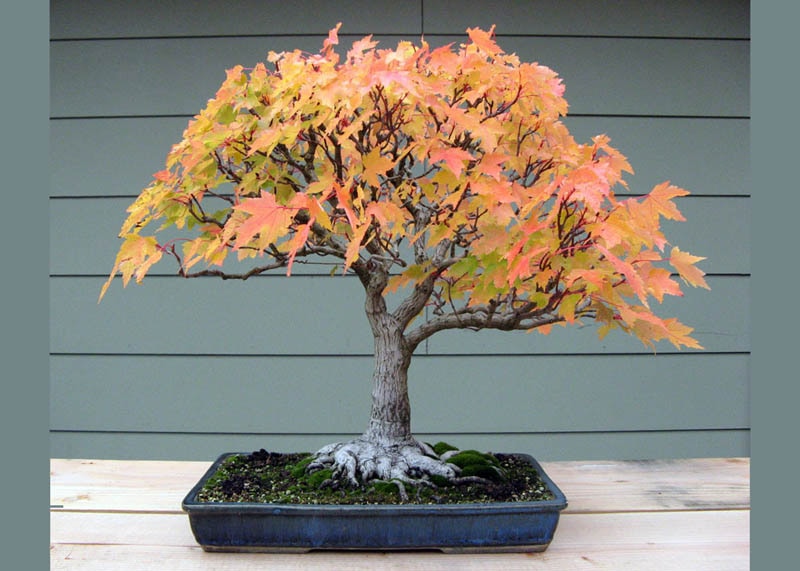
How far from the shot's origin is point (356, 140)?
96 cm

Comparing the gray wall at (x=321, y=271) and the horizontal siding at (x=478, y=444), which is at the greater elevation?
the gray wall at (x=321, y=271)

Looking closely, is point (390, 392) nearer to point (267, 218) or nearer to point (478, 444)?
point (267, 218)

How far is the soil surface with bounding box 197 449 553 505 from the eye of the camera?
3.25 feet

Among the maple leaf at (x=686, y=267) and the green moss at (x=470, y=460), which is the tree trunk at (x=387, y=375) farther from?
the maple leaf at (x=686, y=267)

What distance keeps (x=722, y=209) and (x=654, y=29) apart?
51 centimetres

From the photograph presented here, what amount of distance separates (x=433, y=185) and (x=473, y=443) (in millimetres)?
1059

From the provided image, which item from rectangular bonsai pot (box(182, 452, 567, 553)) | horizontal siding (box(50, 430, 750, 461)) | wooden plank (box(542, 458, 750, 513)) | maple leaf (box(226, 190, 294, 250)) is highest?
maple leaf (box(226, 190, 294, 250))

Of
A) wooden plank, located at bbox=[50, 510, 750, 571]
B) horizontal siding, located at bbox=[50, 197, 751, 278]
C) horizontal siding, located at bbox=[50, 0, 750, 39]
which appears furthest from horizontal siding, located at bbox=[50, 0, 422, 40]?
wooden plank, located at bbox=[50, 510, 750, 571]

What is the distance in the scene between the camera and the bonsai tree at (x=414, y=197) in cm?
85

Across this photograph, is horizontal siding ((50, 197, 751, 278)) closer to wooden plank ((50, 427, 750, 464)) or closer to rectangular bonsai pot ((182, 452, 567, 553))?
wooden plank ((50, 427, 750, 464))

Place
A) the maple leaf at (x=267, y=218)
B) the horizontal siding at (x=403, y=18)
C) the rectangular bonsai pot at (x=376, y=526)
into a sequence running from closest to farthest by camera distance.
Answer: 1. the maple leaf at (x=267, y=218)
2. the rectangular bonsai pot at (x=376, y=526)
3. the horizontal siding at (x=403, y=18)

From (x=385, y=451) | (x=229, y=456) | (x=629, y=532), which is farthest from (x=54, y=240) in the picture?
(x=629, y=532)

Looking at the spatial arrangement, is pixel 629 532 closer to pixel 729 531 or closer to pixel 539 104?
pixel 729 531

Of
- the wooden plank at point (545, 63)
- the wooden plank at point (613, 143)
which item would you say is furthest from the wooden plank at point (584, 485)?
the wooden plank at point (545, 63)
